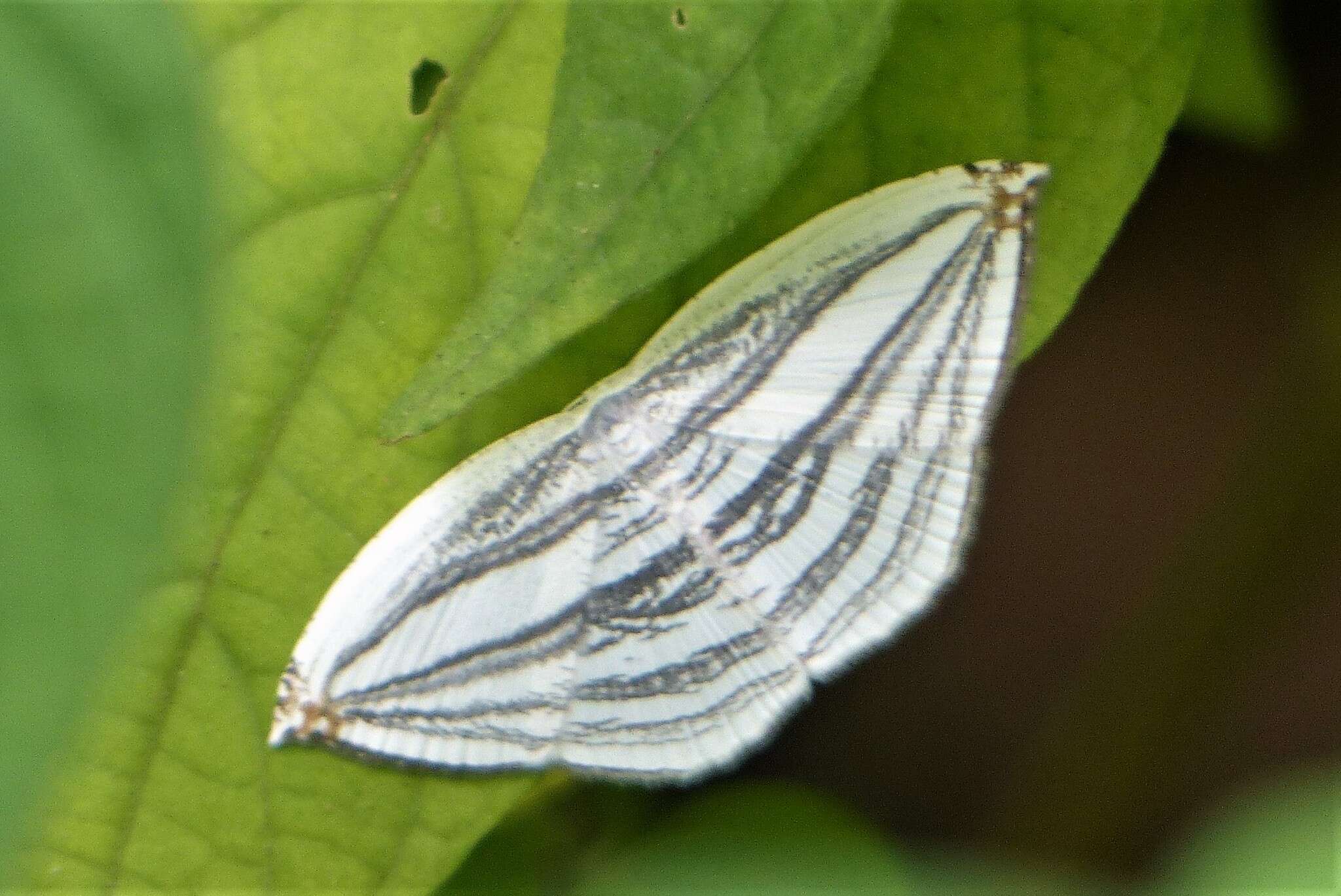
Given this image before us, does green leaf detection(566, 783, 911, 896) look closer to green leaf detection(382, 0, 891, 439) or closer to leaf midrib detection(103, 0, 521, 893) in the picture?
leaf midrib detection(103, 0, 521, 893)

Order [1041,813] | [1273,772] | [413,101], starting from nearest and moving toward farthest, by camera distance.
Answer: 1. [413,101]
2. [1041,813]
3. [1273,772]

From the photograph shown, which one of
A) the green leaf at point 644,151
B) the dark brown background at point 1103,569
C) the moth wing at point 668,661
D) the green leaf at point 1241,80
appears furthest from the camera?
the dark brown background at point 1103,569

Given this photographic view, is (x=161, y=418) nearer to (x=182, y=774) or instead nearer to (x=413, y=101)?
(x=413, y=101)

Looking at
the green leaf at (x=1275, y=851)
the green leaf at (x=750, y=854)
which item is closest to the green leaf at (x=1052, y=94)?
the green leaf at (x=1275, y=851)

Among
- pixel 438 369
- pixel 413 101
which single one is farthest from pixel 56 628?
pixel 413 101

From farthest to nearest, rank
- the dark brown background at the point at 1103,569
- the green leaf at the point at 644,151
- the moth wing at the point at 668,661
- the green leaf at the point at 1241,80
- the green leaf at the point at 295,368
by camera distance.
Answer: the dark brown background at the point at 1103,569
the green leaf at the point at 1241,80
the moth wing at the point at 668,661
the green leaf at the point at 295,368
the green leaf at the point at 644,151

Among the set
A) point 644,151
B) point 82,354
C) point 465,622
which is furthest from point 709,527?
point 82,354

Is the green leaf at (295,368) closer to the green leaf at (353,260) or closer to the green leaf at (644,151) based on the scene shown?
the green leaf at (353,260)

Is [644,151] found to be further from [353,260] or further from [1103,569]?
[1103,569]
